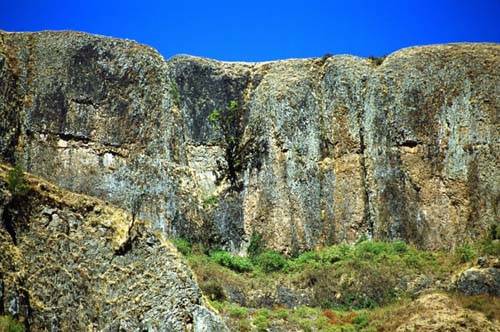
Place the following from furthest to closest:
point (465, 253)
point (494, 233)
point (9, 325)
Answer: point (494, 233) → point (465, 253) → point (9, 325)

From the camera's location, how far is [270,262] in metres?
45.6

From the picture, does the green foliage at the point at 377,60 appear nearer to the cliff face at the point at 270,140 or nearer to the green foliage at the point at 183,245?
the cliff face at the point at 270,140

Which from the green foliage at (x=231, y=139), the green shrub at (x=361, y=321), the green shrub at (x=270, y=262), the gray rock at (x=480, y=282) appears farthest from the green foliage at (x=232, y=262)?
the gray rock at (x=480, y=282)

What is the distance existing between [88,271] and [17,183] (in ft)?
11.8

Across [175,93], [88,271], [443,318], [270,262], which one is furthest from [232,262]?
[88,271]

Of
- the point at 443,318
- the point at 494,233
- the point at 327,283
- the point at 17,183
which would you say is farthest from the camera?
the point at 494,233

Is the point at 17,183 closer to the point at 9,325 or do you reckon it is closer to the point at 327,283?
the point at 9,325

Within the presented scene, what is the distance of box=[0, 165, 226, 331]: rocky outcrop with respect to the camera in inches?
1085

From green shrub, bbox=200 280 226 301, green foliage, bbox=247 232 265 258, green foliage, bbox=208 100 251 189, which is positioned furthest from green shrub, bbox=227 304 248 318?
green foliage, bbox=208 100 251 189

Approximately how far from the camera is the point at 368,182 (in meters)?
48.8

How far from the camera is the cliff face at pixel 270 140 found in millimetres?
46500

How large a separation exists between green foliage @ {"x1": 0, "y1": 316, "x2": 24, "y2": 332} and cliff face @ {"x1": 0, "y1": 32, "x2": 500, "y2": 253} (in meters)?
19.0

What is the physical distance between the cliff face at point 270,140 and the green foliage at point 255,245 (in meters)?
0.39

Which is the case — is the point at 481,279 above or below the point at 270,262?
below
